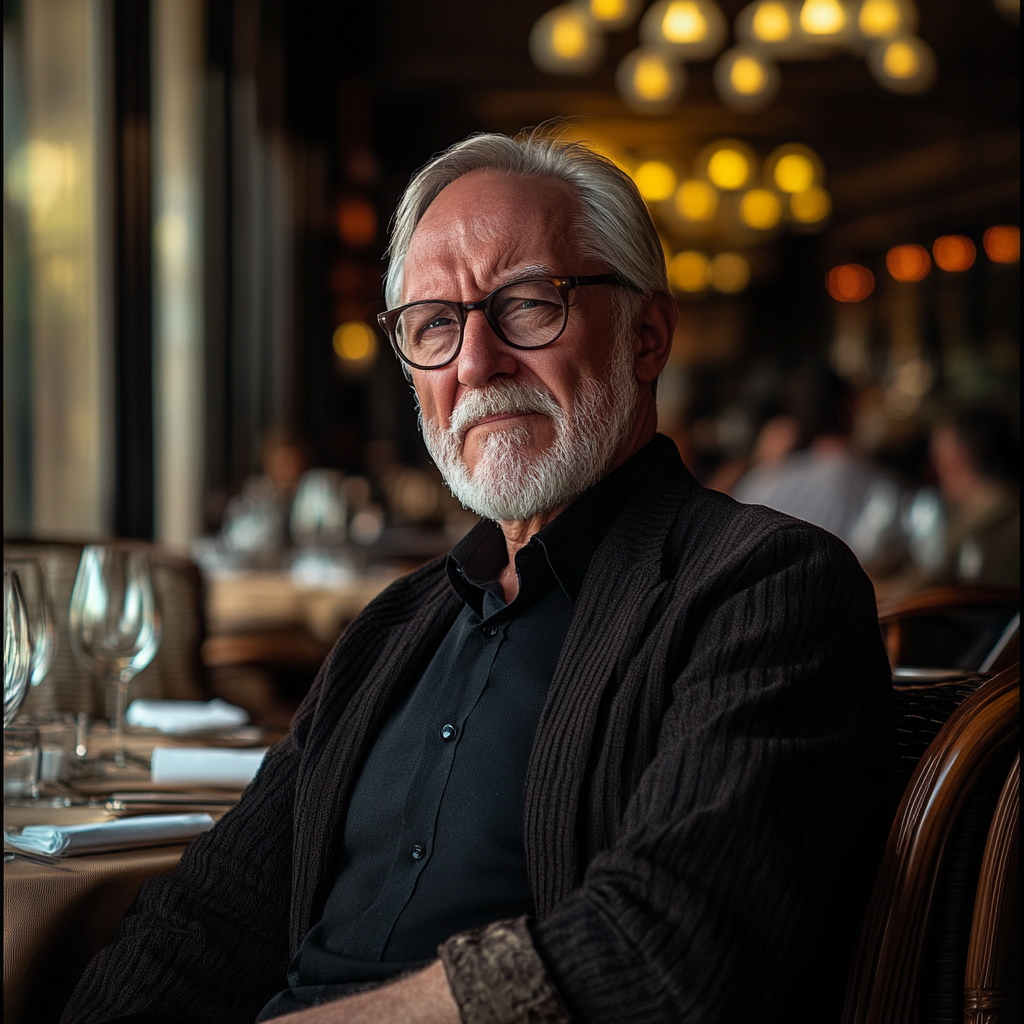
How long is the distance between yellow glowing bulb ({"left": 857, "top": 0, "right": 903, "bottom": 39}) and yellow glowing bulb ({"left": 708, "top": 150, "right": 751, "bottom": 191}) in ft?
12.2

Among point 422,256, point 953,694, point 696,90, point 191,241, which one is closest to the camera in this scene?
point 953,694

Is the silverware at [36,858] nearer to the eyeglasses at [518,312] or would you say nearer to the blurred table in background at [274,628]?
the eyeglasses at [518,312]

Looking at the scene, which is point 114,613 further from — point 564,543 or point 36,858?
point 564,543

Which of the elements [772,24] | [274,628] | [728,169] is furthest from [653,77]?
[274,628]

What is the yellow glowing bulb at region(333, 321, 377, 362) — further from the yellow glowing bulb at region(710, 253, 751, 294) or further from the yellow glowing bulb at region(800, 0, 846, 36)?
the yellow glowing bulb at region(800, 0, 846, 36)

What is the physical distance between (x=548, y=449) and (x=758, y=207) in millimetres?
9942

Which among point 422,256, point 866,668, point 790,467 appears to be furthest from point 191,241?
point 866,668

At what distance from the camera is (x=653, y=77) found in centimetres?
728

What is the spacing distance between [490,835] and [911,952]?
0.41m

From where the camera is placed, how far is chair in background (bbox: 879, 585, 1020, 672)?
78.0 inches

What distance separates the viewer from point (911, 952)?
1136 mm

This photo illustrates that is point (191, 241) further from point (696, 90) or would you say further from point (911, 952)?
point (911, 952)

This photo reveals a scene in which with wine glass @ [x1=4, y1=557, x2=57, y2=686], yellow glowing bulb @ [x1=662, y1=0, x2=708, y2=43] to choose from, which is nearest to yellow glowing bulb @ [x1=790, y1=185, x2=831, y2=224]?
yellow glowing bulb @ [x1=662, y1=0, x2=708, y2=43]

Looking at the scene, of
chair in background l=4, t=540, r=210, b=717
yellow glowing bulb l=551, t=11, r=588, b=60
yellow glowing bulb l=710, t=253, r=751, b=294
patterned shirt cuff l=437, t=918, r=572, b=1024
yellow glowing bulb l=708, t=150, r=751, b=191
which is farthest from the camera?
yellow glowing bulb l=710, t=253, r=751, b=294
